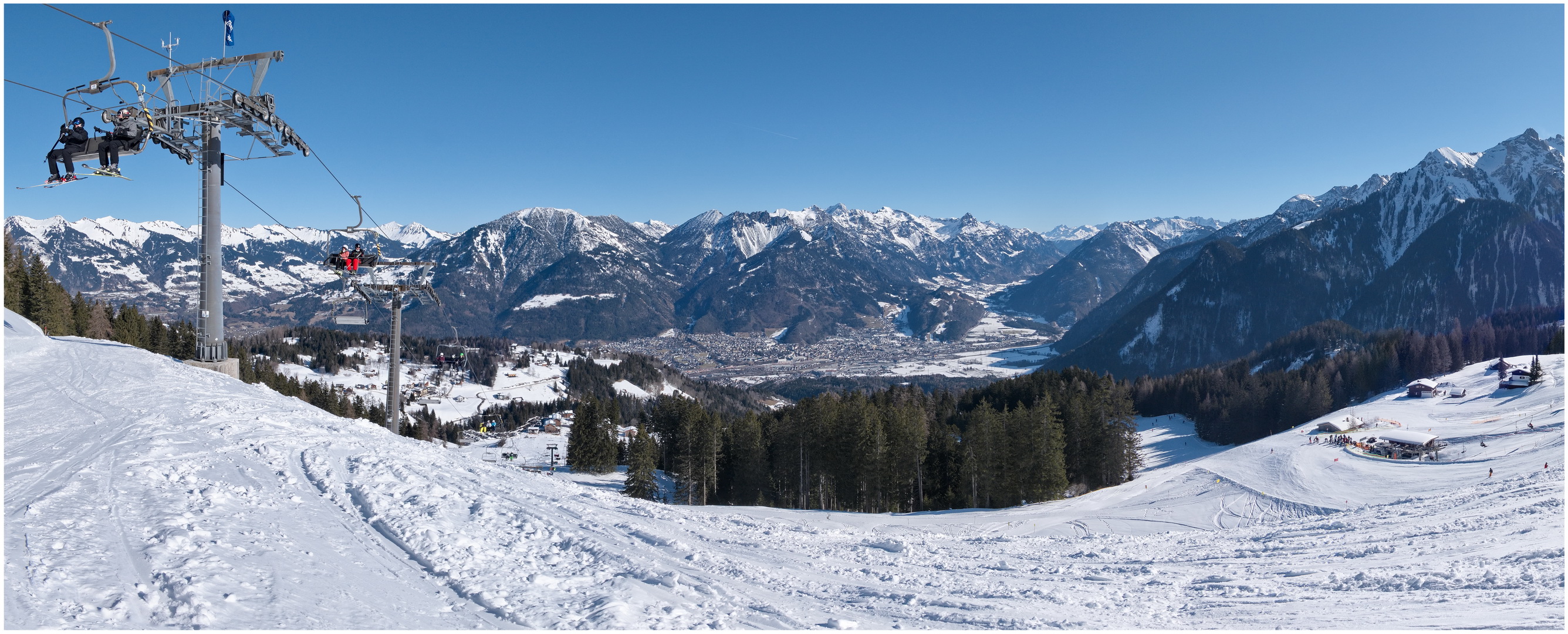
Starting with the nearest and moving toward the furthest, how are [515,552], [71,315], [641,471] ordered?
[515,552] < [641,471] < [71,315]

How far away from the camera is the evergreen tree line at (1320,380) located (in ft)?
308

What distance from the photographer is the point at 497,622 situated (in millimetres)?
9039

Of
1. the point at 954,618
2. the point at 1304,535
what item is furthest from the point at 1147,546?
the point at 954,618

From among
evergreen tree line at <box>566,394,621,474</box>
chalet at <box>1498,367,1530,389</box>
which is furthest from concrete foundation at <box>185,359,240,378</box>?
chalet at <box>1498,367,1530,389</box>

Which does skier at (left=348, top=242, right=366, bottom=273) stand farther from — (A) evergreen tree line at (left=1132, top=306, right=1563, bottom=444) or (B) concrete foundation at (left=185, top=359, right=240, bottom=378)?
(A) evergreen tree line at (left=1132, top=306, right=1563, bottom=444)

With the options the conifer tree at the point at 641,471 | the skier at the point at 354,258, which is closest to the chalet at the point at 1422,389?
the conifer tree at the point at 641,471

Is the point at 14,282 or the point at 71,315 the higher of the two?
the point at 14,282

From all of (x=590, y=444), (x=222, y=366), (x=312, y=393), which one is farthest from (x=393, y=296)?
(x=312, y=393)

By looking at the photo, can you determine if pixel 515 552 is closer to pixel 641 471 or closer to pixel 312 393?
pixel 641 471

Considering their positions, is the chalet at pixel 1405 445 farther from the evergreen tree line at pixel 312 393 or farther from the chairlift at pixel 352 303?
Answer: the evergreen tree line at pixel 312 393

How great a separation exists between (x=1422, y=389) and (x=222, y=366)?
114 metres

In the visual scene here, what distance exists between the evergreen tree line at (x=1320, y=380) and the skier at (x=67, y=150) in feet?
356

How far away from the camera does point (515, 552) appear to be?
475 inches

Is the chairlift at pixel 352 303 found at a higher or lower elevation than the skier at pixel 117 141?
lower
